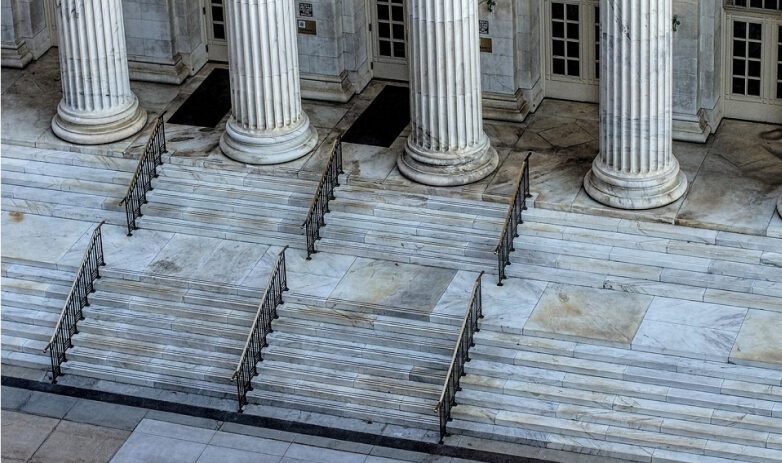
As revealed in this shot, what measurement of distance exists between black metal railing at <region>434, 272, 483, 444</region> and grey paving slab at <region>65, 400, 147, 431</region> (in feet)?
17.1

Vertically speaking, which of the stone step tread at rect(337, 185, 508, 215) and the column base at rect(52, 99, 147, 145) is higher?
the column base at rect(52, 99, 147, 145)

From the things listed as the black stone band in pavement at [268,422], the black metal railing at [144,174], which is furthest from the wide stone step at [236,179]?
the black stone band in pavement at [268,422]

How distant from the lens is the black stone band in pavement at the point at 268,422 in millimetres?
32719

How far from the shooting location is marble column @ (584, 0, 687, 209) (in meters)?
34.5

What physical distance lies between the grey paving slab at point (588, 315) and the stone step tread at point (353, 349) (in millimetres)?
1740

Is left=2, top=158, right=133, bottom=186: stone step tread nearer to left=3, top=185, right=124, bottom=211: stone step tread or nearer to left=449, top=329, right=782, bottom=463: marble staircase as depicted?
left=3, top=185, right=124, bottom=211: stone step tread

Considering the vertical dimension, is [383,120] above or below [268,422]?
above

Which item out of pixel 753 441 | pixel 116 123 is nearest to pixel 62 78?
pixel 116 123

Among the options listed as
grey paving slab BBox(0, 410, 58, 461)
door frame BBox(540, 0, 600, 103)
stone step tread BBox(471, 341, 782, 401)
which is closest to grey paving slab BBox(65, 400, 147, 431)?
grey paving slab BBox(0, 410, 58, 461)

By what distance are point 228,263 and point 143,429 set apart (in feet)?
13.4

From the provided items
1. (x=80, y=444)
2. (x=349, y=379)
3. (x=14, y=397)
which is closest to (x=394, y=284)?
(x=349, y=379)

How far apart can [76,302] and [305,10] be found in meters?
8.13

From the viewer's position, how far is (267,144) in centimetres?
3806

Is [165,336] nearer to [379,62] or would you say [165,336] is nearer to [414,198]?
[414,198]
